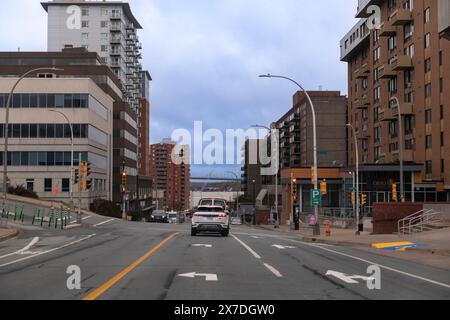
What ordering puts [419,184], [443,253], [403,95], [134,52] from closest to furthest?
[443,253], [419,184], [403,95], [134,52]

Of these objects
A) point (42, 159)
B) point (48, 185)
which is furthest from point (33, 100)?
point (48, 185)

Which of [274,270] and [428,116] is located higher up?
[428,116]

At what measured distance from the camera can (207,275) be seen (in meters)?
13.3

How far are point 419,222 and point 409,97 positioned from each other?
1323 inches

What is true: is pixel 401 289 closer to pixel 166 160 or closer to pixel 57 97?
pixel 57 97

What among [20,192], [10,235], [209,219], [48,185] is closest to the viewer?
[10,235]

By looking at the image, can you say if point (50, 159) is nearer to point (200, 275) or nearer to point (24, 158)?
point (24, 158)

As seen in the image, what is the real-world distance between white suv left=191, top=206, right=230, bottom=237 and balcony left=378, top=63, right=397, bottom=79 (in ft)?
145

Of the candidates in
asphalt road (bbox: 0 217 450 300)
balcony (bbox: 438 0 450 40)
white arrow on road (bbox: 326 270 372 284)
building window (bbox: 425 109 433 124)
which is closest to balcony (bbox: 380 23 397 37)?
building window (bbox: 425 109 433 124)

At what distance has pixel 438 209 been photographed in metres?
35.0

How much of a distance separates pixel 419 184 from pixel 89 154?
44030 mm

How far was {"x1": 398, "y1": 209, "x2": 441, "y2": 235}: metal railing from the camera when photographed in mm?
32562

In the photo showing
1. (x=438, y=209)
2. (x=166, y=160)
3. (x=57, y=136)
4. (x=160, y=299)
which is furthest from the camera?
(x=166, y=160)

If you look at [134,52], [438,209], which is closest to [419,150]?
[438,209]
